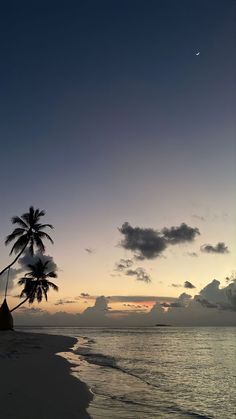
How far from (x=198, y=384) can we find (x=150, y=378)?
8.73 ft

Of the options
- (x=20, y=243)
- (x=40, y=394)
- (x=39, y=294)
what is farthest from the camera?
(x=39, y=294)

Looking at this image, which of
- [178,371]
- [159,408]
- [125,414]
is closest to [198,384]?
[178,371]

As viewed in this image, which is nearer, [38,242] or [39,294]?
[38,242]

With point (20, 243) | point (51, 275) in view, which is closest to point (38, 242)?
point (20, 243)

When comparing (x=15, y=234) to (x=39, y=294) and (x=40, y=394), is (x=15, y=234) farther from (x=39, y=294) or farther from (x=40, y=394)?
(x=40, y=394)

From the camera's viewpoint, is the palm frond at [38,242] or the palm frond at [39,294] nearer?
the palm frond at [38,242]

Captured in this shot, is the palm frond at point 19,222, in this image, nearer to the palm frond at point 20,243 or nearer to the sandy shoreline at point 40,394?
the palm frond at point 20,243

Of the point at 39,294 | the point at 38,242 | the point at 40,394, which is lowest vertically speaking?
the point at 40,394

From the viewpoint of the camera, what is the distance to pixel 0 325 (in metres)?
53.1

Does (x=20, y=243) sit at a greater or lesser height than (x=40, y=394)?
A: greater

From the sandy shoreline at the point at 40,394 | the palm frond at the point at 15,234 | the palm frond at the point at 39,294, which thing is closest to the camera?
the sandy shoreline at the point at 40,394

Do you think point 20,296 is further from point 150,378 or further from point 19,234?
point 150,378

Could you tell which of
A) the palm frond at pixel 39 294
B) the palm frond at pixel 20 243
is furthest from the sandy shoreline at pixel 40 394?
the palm frond at pixel 39 294

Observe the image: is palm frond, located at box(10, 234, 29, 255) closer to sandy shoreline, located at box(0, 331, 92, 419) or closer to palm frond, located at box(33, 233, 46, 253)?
palm frond, located at box(33, 233, 46, 253)
